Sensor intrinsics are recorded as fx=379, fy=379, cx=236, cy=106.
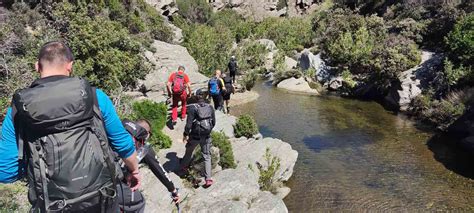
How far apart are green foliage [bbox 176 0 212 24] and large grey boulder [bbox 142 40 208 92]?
3757 cm

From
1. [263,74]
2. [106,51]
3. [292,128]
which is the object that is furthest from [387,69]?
[106,51]

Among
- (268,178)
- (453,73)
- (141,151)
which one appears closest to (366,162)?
(268,178)

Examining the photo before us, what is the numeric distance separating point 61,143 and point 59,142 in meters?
0.02

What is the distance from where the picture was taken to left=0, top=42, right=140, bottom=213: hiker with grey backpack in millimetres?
3010

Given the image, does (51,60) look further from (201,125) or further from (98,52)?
(98,52)

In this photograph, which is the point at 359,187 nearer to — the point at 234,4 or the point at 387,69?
the point at 387,69

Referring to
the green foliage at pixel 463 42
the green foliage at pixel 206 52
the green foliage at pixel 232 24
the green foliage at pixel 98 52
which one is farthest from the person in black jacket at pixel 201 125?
the green foliage at pixel 232 24

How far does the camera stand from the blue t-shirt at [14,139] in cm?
324

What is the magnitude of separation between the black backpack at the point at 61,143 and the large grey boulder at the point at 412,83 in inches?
867

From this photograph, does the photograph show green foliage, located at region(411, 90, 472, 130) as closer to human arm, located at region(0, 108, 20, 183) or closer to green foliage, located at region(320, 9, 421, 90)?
green foliage, located at region(320, 9, 421, 90)

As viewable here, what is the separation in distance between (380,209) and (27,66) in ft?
43.5

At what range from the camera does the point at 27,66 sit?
46.8ft

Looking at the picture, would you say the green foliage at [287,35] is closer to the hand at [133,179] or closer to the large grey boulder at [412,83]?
the large grey boulder at [412,83]

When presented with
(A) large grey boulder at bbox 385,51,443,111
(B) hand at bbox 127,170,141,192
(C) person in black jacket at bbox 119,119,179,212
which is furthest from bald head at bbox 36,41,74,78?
(A) large grey boulder at bbox 385,51,443,111
